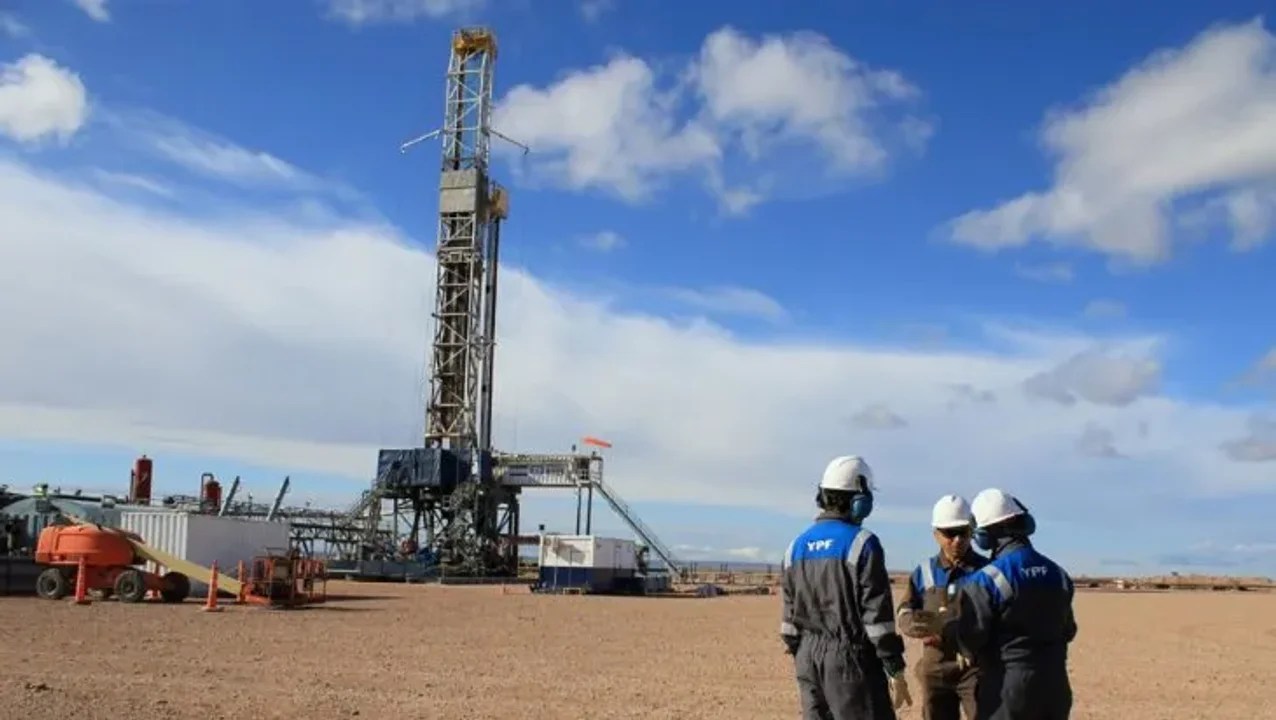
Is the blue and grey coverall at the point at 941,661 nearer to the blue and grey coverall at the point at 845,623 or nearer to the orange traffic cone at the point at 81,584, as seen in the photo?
the blue and grey coverall at the point at 845,623

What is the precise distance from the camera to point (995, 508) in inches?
237

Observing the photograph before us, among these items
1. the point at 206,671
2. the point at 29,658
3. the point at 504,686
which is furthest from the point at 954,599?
the point at 29,658

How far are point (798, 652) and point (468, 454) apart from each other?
199 ft

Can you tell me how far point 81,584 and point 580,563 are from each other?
74.7 ft

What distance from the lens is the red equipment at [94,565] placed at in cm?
3150

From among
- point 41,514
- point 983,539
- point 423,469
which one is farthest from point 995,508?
point 423,469

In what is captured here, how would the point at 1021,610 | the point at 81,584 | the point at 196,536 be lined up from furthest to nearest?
the point at 196,536
the point at 81,584
the point at 1021,610

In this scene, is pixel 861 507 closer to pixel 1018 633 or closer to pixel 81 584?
pixel 1018 633

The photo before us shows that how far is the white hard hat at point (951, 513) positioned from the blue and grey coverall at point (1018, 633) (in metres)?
0.89

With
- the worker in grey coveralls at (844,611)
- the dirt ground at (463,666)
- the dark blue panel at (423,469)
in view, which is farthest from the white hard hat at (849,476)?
the dark blue panel at (423,469)

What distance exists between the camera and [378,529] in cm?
6600

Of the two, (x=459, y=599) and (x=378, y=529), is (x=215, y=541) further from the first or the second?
(x=378, y=529)

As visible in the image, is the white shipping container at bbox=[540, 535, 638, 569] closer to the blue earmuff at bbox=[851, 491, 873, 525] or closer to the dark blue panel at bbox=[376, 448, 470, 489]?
the dark blue panel at bbox=[376, 448, 470, 489]

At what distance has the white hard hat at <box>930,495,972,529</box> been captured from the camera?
673 centimetres
